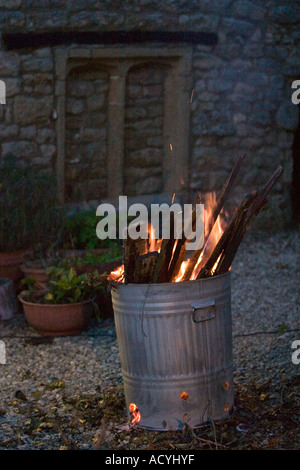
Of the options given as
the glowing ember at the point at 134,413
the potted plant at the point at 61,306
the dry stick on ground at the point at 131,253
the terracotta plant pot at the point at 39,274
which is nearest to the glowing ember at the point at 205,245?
the dry stick on ground at the point at 131,253

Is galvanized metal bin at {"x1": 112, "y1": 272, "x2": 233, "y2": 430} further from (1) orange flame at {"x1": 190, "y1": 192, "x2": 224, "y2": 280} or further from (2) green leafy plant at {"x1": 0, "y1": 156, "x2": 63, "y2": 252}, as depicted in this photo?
(2) green leafy plant at {"x1": 0, "y1": 156, "x2": 63, "y2": 252}

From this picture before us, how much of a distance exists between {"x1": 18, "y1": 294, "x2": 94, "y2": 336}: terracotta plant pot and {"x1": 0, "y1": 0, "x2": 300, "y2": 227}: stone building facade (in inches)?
88.7

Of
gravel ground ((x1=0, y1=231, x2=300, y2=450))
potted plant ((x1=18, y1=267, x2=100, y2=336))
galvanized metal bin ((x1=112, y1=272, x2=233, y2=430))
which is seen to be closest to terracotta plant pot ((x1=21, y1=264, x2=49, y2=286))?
potted plant ((x1=18, y1=267, x2=100, y2=336))

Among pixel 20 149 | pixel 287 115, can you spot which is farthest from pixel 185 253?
pixel 287 115

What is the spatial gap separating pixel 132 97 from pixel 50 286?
314cm

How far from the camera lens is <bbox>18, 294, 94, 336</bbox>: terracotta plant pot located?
242 inches

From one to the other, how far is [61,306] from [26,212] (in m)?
1.30

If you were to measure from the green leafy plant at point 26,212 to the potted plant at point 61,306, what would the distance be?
0.74 m

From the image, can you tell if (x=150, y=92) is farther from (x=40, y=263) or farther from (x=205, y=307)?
(x=205, y=307)

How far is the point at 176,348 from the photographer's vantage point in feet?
12.6

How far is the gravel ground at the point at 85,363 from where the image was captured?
164 inches
